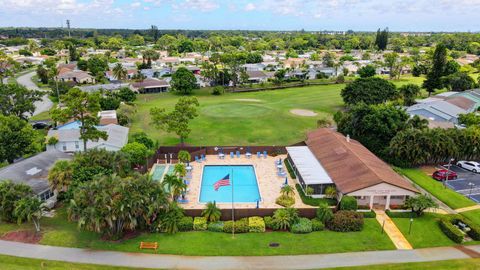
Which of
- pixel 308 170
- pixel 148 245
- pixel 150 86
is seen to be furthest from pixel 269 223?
pixel 150 86

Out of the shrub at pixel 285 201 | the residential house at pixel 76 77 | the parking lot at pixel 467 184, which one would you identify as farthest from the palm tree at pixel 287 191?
the residential house at pixel 76 77

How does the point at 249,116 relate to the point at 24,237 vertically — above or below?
above

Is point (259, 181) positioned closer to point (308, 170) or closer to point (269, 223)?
point (308, 170)

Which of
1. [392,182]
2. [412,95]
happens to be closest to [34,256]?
[392,182]

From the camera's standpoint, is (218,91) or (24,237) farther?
(218,91)

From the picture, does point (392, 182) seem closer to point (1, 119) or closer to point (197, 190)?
point (197, 190)

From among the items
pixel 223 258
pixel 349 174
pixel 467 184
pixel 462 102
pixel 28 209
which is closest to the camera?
pixel 223 258

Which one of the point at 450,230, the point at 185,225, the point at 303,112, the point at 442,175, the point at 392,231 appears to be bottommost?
the point at 392,231
